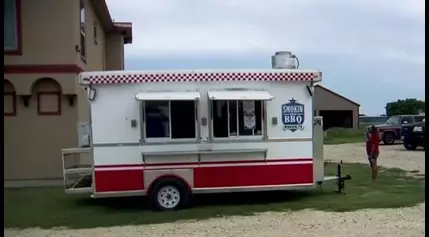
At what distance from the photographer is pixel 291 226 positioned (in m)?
9.09

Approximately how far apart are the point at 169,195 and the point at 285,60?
11.2ft

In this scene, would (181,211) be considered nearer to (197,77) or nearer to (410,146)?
(197,77)

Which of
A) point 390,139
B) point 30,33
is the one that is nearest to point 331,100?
point 390,139

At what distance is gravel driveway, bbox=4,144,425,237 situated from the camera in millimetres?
8586

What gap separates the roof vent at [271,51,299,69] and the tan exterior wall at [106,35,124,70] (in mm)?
14855

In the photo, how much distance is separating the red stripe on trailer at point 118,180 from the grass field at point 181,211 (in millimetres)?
434

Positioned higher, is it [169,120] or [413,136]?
[169,120]

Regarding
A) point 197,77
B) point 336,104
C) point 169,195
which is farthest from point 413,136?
point 336,104

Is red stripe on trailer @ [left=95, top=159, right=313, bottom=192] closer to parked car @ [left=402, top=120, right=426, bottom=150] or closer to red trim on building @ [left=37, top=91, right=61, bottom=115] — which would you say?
red trim on building @ [left=37, top=91, right=61, bottom=115]

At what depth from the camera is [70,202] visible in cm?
1241

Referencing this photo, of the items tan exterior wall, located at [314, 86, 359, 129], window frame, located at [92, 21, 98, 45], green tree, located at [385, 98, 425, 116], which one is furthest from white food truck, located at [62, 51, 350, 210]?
green tree, located at [385, 98, 425, 116]

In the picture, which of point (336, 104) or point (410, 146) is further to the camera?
point (336, 104)

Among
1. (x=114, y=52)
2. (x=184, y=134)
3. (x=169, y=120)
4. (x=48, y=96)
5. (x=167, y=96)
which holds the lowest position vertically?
(x=184, y=134)

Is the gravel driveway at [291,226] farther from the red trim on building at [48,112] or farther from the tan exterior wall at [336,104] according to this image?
the tan exterior wall at [336,104]
